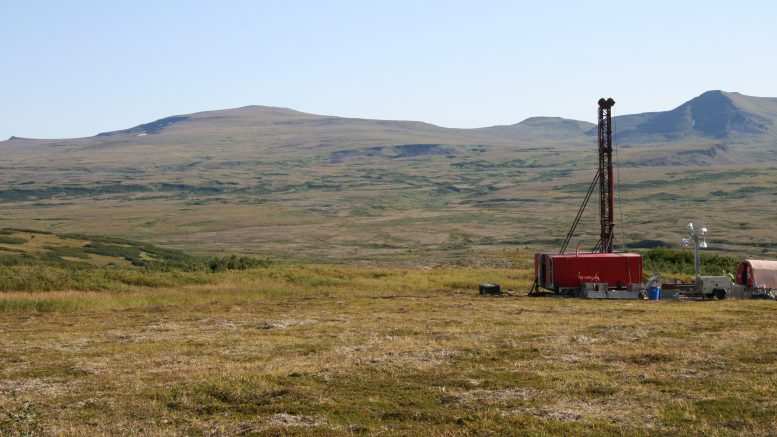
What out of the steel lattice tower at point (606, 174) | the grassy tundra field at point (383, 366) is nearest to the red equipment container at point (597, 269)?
the grassy tundra field at point (383, 366)

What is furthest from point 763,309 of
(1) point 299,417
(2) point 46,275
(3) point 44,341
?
(2) point 46,275

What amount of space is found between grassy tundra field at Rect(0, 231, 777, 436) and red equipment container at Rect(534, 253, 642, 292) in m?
3.71

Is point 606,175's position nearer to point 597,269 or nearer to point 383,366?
point 597,269

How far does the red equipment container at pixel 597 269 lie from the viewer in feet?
132

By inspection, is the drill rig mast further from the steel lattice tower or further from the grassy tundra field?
the grassy tundra field

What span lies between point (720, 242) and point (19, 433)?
10874 cm

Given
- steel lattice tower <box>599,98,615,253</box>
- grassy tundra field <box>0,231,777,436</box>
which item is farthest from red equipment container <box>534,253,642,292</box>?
steel lattice tower <box>599,98,615,253</box>

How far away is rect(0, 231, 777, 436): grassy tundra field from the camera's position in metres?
14.4

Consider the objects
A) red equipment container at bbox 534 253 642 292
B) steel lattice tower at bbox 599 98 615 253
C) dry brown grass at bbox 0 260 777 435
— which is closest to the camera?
dry brown grass at bbox 0 260 777 435

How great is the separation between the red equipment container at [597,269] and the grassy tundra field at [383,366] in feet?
12.2

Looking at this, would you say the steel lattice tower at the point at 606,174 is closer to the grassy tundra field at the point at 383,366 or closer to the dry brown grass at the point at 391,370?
the grassy tundra field at the point at 383,366

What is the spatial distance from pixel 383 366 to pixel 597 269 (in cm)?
2331

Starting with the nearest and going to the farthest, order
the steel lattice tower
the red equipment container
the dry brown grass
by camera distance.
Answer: the dry brown grass → the red equipment container → the steel lattice tower

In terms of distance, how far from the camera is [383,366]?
19.3 meters
